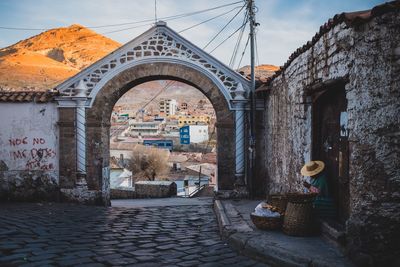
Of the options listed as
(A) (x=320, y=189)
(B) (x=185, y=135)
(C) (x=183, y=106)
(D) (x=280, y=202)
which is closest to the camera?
(A) (x=320, y=189)

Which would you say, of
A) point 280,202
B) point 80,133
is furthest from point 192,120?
point 280,202

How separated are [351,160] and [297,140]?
2.50 metres

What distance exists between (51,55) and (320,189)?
101m

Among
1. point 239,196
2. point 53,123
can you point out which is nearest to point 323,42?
point 239,196

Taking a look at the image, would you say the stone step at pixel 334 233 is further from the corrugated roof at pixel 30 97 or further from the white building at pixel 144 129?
the white building at pixel 144 129

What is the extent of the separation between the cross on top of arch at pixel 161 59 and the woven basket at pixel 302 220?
18.9 ft

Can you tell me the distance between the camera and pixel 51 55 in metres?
95.9

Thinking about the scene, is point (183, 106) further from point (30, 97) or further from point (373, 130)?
point (373, 130)

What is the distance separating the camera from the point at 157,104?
138125 mm

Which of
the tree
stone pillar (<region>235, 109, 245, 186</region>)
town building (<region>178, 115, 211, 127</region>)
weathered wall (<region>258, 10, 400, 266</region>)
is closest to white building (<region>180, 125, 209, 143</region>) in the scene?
town building (<region>178, 115, 211, 127</region>)

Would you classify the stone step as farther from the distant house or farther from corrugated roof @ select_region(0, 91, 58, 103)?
the distant house

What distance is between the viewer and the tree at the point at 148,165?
40.5 metres

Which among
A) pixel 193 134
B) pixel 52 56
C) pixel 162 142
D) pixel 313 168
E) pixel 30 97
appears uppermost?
pixel 52 56

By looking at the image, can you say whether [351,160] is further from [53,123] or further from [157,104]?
[157,104]
